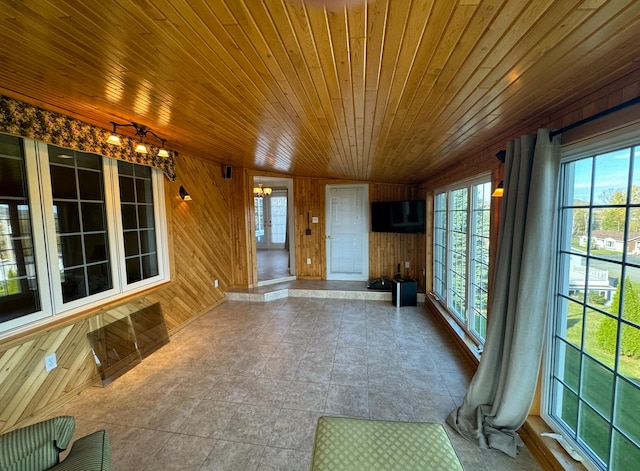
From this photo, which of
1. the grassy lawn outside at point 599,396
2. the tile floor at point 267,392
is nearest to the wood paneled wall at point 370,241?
the tile floor at point 267,392

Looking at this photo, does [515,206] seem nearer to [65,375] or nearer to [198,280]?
[65,375]

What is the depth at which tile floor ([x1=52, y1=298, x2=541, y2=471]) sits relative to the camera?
1896mm

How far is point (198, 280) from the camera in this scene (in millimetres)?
4461

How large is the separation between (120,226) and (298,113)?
2.56m

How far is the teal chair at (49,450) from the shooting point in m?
1.31

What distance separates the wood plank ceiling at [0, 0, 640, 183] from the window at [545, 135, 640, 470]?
50 cm

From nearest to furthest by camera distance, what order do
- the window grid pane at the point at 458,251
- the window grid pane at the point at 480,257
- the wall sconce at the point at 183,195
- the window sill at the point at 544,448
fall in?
the window sill at the point at 544,448, the window grid pane at the point at 480,257, the window grid pane at the point at 458,251, the wall sconce at the point at 183,195

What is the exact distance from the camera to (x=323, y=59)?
1251 millimetres

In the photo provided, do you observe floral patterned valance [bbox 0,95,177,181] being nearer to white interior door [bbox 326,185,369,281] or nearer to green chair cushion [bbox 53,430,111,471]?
green chair cushion [bbox 53,430,111,471]

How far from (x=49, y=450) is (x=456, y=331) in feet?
12.0

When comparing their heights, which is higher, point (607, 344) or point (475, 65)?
point (475, 65)

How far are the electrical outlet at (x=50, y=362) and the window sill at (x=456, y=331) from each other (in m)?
3.85

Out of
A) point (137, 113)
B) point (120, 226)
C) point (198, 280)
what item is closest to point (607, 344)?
point (137, 113)

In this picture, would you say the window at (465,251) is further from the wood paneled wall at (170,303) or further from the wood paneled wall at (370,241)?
the wood paneled wall at (170,303)
